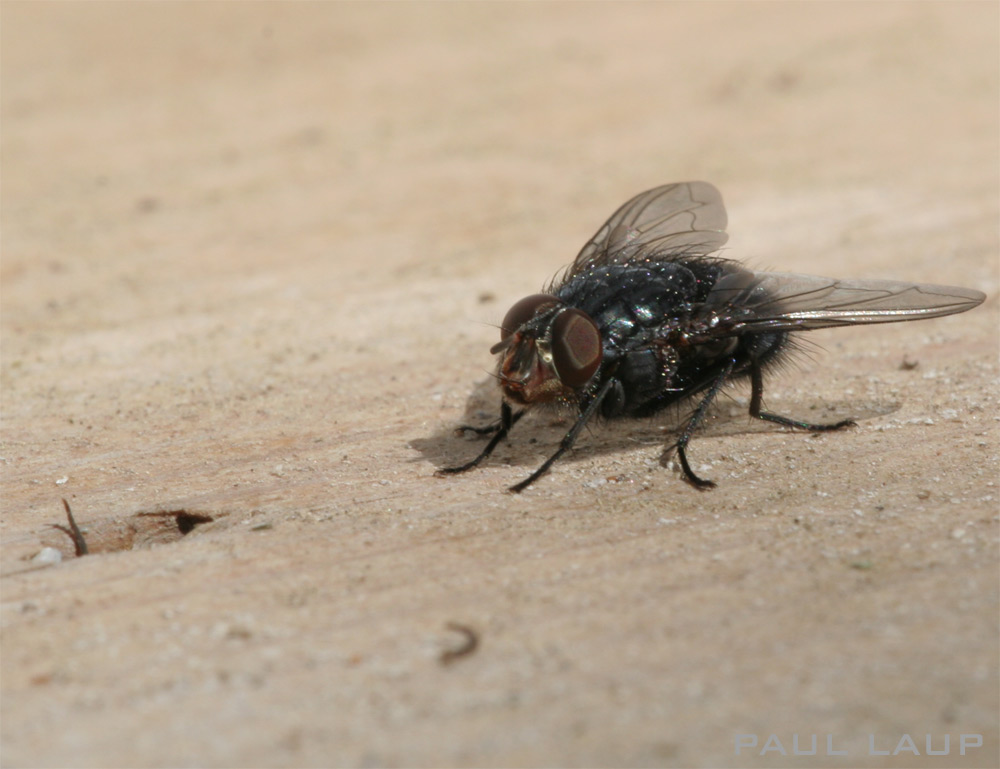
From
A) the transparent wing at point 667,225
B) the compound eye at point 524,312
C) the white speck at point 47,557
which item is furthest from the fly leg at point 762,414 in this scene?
the white speck at point 47,557

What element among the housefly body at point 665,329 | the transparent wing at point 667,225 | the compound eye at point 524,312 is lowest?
the housefly body at point 665,329

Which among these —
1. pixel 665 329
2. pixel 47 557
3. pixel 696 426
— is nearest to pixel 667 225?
pixel 665 329

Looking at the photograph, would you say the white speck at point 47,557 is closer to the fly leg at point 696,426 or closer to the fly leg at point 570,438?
the fly leg at point 570,438

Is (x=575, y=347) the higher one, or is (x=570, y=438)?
(x=575, y=347)

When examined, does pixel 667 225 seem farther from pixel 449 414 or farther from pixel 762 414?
pixel 449 414

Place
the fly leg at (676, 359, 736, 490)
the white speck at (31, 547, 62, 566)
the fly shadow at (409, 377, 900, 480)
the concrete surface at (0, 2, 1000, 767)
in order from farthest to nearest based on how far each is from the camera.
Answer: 1. the fly shadow at (409, 377, 900, 480)
2. the fly leg at (676, 359, 736, 490)
3. the white speck at (31, 547, 62, 566)
4. the concrete surface at (0, 2, 1000, 767)

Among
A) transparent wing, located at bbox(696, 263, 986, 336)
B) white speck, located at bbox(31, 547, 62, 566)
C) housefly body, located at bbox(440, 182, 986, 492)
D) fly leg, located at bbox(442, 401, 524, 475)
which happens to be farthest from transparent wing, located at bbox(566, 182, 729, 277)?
white speck, located at bbox(31, 547, 62, 566)

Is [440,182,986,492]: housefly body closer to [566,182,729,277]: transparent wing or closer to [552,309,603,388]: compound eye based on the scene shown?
[552,309,603,388]: compound eye
